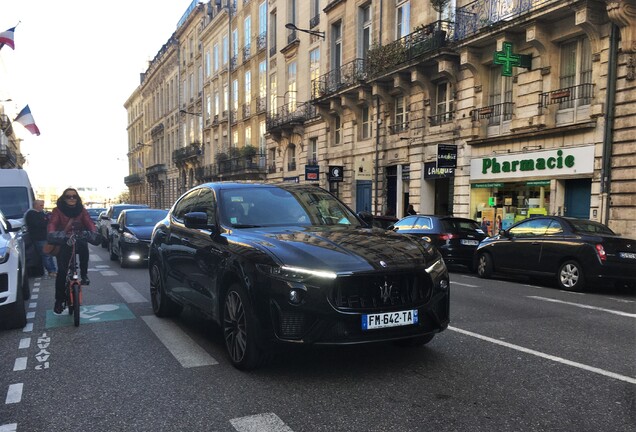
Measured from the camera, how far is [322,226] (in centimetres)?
536

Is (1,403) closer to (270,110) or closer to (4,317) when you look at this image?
(4,317)

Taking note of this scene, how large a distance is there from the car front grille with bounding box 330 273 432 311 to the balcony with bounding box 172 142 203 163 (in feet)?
174

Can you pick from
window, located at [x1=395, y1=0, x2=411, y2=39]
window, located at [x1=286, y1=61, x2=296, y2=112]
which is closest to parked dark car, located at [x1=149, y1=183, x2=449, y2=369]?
window, located at [x1=395, y1=0, x2=411, y2=39]

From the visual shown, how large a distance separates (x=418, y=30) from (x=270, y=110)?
60.5ft

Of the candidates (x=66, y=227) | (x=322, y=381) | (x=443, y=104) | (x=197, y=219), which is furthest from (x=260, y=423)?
(x=443, y=104)

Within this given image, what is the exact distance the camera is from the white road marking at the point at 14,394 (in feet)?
13.2

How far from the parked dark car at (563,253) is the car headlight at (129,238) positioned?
27.5 ft

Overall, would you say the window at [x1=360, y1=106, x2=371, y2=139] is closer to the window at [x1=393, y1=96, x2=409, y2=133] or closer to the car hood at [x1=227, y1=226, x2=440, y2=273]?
the window at [x1=393, y1=96, x2=409, y2=133]

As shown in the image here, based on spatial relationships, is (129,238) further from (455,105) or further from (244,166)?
(244,166)

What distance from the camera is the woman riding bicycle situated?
7.11m

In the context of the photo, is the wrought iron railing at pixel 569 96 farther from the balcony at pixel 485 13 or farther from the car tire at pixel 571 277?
→ the car tire at pixel 571 277

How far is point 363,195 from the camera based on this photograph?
27656 millimetres

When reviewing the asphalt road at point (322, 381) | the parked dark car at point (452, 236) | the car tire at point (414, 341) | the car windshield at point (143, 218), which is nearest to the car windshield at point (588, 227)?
the parked dark car at point (452, 236)

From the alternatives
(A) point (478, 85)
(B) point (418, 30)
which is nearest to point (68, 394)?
(A) point (478, 85)
